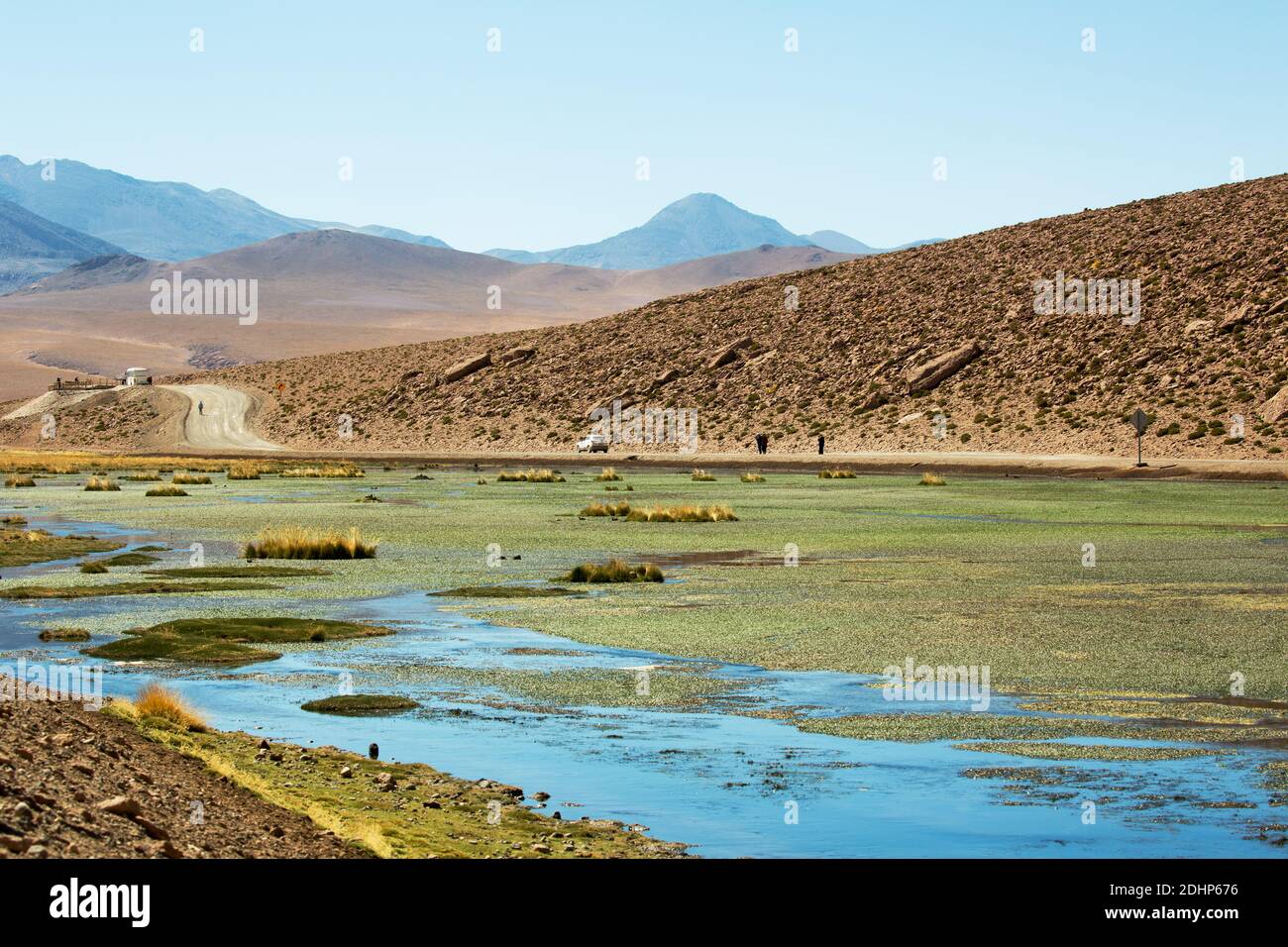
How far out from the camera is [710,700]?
15266 mm

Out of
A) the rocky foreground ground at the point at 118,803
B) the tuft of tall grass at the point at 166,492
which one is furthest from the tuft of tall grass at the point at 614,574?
the tuft of tall grass at the point at 166,492

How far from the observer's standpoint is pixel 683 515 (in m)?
40.2

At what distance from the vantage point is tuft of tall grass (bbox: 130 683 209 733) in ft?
42.6

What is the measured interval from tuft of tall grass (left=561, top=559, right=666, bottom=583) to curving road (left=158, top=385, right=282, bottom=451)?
83.6 metres

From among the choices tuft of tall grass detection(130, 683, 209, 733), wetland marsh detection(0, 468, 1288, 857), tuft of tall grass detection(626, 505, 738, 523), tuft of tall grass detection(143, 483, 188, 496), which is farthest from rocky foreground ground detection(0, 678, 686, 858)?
tuft of tall grass detection(143, 483, 188, 496)

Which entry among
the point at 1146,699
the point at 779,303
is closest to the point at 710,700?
Result: the point at 1146,699

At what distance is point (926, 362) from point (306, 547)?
72.7 m

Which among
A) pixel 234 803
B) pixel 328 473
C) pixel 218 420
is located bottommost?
pixel 234 803

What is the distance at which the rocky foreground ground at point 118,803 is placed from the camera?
824 centimetres

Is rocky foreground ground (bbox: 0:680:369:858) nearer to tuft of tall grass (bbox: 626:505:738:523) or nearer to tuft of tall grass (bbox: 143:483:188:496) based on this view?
tuft of tall grass (bbox: 626:505:738:523)

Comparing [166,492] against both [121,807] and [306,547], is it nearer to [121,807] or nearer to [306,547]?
[306,547]

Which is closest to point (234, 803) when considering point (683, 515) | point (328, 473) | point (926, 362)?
point (683, 515)

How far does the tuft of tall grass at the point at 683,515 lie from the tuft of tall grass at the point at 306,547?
33.4ft

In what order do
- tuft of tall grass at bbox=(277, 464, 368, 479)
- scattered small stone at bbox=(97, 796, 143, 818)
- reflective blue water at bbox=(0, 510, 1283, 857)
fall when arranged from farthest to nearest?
tuft of tall grass at bbox=(277, 464, 368, 479), reflective blue water at bbox=(0, 510, 1283, 857), scattered small stone at bbox=(97, 796, 143, 818)
